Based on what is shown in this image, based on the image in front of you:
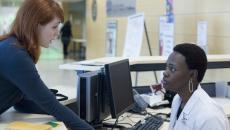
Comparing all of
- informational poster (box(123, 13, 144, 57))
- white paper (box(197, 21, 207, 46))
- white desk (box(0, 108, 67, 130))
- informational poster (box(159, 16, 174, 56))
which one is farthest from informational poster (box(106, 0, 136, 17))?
white desk (box(0, 108, 67, 130))

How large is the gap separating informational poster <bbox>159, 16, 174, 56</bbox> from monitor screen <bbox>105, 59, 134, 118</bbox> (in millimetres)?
2114

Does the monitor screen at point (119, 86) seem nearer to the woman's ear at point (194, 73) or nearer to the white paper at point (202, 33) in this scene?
the woman's ear at point (194, 73)

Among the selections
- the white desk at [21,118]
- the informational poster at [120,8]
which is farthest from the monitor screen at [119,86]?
the informational poster at [120,8]

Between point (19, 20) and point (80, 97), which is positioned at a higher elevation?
point (19, 20)

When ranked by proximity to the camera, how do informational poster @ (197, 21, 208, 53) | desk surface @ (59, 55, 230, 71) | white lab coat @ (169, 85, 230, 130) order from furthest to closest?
informational poster @ (197, 21, 208, 53)
desk surface @ (59, 55, 230, 71)
white lab coat @ (169, 85, 230, 130)

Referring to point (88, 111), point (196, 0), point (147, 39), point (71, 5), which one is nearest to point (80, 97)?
point (88, 111)

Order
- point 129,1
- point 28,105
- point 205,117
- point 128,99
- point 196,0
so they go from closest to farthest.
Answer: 1. point 205,117
2. point 28,105
3. point 128,99
4. point 196,0
5. point 129,1

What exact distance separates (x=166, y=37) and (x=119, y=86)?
2.54 metres

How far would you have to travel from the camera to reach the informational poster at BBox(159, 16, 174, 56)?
4535 mm

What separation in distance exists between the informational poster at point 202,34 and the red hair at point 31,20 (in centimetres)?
290

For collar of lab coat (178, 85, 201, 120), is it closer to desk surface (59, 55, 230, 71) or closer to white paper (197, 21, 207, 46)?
desk surface (59, 55, 230, 71)

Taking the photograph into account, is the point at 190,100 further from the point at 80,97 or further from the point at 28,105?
the point at 28,105

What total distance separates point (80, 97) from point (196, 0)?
2928 millimetres

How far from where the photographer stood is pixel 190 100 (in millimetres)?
1646
